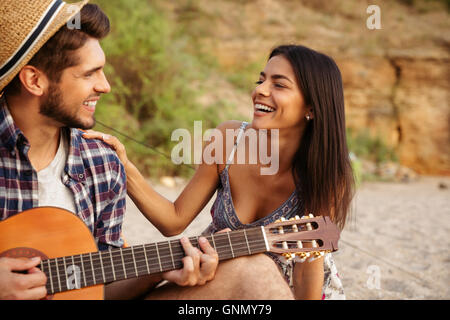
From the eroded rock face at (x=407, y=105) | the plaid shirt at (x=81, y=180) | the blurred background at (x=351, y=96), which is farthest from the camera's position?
the eroded rock face at (x=407, y=105)

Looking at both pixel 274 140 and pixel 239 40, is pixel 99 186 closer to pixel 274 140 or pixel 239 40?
pixel 274 140

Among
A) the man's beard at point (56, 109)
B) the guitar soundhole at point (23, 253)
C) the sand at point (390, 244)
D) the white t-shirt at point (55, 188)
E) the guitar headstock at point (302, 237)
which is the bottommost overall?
the sand at point (390, 244)

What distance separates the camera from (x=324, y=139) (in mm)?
2340

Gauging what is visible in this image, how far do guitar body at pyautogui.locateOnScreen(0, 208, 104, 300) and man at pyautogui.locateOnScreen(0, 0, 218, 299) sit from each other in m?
0.08

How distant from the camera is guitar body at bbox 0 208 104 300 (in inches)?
63.4

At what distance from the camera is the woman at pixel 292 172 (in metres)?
2.29

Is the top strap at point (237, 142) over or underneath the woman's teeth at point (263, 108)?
underneath

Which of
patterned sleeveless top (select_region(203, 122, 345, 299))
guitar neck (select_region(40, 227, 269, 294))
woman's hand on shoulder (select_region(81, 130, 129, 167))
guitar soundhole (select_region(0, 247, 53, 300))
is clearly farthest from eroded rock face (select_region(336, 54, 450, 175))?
guitar soundhole (select_region(0, 247, 53, 300))

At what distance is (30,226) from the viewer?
5.41 feet

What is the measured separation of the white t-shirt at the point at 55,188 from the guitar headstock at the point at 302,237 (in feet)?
2.99

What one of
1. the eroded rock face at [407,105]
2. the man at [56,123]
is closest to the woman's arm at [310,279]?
the man at [56,123]

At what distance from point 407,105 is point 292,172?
14294 millimetres

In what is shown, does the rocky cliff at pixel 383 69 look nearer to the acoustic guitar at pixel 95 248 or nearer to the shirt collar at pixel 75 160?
the shirt collar at pixel 75 160

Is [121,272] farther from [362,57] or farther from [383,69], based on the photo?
[383,69]
